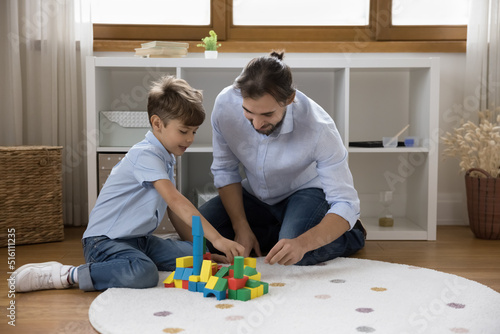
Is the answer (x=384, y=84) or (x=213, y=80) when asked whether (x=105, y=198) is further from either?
(x=384, y=84)

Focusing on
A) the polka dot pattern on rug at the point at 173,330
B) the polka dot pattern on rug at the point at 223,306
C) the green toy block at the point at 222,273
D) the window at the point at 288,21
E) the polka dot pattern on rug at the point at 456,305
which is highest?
the window at the point at 288,21

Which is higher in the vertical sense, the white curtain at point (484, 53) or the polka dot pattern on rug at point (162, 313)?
the white curtain at point (484, 53)

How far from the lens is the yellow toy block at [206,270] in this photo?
1.61 meters

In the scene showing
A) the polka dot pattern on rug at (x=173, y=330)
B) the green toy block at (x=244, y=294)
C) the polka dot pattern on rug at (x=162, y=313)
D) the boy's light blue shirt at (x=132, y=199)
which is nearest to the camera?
the polka dot pattern on rug at (x=173, y=330)

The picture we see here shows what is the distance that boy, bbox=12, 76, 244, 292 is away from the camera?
5.48 feet

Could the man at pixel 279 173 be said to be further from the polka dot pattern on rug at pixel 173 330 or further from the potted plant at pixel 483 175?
the potted plant at pixel 483 175

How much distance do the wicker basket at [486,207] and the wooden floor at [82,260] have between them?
0.04 metres

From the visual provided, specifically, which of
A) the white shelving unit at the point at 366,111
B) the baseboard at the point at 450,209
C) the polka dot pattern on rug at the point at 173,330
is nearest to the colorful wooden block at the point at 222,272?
the polka dot pattern on rug at the point at 173,330

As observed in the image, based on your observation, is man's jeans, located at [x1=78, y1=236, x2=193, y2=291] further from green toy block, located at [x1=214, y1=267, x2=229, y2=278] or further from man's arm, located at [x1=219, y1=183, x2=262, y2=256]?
man's arm, located at [x1=219, y1=183, x2=262, y2=256]

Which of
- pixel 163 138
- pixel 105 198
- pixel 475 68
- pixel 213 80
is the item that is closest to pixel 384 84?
pixel 475 68

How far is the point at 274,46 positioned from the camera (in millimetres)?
2770

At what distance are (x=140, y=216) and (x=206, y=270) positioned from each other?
0.30 m

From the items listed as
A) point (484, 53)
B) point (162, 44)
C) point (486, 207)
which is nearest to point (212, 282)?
point (162, 44)

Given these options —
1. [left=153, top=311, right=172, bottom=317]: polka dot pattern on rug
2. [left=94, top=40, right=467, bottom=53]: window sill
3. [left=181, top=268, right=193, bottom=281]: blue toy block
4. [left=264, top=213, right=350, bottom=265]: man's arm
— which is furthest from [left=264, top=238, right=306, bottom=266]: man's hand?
[left=94, top=40, right=467, bottom=53]: window sill
